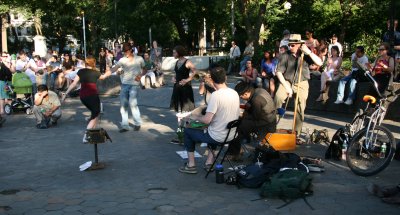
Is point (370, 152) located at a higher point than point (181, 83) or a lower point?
lower

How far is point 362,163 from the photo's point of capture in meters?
Answer: 6.40

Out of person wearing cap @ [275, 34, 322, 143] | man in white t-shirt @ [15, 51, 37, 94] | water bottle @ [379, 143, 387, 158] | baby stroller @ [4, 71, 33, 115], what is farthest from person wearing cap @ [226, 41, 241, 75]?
water bottle @ [379, 143, 387, 158]

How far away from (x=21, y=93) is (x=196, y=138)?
8927mm

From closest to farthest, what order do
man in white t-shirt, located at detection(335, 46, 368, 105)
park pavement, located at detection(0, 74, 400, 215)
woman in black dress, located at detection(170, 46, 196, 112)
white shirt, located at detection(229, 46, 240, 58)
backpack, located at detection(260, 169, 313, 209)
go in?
1. park pavement, located at detection(0, 74, 400, 215)
2. backpack, located at detection(260, 169, 313, 209)
3. woman in black dress, located at detection(170, 46, 196, 112)
4. man in white t-shirt, located at detection(335, 46, 368, 105)
5. white shirt, located at detection(229, 46, 240, 58)

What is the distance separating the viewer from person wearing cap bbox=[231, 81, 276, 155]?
701cm

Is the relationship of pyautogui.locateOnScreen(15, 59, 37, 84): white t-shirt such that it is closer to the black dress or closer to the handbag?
the black dress

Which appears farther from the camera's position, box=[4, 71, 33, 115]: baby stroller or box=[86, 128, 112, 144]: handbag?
box=[4, 71, 33, 115]: baby stroller

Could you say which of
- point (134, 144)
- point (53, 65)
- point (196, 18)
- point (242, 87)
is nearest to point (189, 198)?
point (242, 87)

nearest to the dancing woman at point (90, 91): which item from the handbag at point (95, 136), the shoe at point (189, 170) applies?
the handbag at point (95, 136)

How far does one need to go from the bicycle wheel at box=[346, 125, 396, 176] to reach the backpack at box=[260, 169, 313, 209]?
1.14 metres

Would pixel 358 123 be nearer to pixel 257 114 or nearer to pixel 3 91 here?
pixel 257 114

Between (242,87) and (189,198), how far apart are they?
2488 mm

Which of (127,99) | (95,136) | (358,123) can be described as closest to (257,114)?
(358,123)

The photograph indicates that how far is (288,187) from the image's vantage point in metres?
5.36
